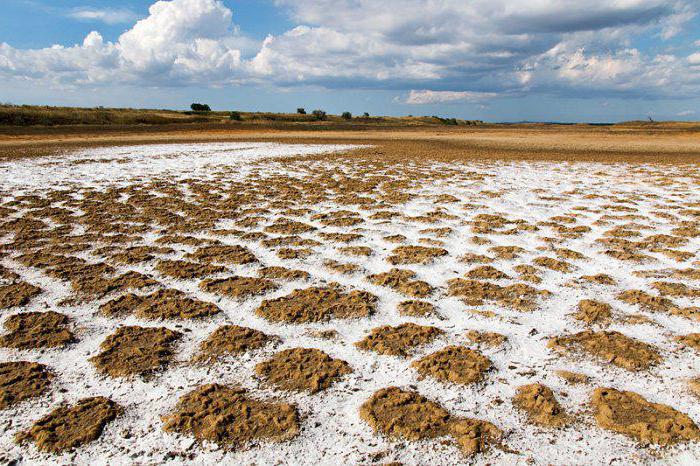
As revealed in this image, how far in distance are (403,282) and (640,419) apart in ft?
8.67

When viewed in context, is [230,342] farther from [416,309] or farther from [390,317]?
[416,309]

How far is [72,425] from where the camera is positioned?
9.16 feet

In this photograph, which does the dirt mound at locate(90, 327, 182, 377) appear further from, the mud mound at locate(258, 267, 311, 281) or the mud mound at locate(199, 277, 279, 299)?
the mud mound at locate(258, 267, 311, 281)

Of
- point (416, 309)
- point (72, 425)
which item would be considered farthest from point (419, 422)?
point (72, 425)

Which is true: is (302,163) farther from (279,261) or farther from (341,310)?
(341,310)

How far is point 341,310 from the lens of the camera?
441 cm

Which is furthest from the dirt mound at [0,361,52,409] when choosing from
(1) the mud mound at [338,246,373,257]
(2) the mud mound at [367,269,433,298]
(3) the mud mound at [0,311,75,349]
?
(1) the mud mound at [338,246,373,257]

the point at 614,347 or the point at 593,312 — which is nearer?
the point at 614,347

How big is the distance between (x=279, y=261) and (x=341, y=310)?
1.73 metres

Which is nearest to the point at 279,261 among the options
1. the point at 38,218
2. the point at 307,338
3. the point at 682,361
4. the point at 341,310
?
the point at 341,310

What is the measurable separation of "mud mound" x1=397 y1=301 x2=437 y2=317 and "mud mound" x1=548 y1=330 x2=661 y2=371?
110cm

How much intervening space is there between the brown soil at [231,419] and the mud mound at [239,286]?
1752 millimetres

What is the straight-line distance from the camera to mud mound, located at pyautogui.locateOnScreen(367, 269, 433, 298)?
4844 mm

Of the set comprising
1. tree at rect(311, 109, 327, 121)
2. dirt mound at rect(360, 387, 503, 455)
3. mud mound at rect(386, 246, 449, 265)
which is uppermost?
tree at rect(311, 109, 327, 121)
